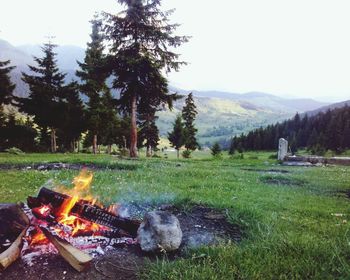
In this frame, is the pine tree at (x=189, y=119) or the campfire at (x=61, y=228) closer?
the campfire at (x=61, y=228)

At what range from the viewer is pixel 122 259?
6133 millimetres

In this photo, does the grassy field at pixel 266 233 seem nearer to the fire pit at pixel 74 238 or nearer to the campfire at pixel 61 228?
the fire pit at pixel 74 238

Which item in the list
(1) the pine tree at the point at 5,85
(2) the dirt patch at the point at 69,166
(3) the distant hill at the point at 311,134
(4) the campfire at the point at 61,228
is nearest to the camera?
(4) the campfire at the point at 61,228

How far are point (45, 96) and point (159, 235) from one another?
59587 mm

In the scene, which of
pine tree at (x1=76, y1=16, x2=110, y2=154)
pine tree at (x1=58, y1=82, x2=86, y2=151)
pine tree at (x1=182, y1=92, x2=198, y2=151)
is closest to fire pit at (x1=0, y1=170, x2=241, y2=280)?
pine tree at (x1=76, y1=16, x2=110, y2=154)

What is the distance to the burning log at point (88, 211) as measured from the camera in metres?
6.95

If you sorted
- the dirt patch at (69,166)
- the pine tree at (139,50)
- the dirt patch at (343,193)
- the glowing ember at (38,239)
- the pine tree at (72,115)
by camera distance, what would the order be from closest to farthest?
the glowing ember at (38,239)
the dirt patch at (343,193)
the dirt patch at (69,166)
the pine tree at (139,50)
the pine tree at (72,115)

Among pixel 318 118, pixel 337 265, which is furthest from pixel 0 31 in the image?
pixel 318 118

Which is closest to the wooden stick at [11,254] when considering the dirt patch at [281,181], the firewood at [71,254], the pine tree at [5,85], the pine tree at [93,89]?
the firewood at [71,254]

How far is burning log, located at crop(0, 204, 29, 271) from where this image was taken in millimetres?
5828

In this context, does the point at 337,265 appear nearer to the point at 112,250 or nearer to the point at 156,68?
the point at 112,250

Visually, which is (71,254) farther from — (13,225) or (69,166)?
(69,166)

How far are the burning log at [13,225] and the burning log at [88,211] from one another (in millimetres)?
608

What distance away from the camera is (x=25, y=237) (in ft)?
21.0
